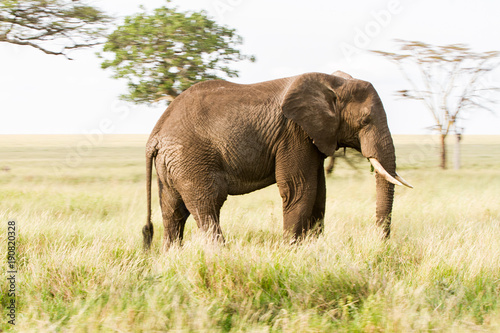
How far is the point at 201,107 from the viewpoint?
6758 millimetres

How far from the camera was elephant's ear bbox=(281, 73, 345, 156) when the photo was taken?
21.8 ft

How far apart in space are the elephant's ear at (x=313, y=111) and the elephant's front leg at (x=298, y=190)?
0.28 m

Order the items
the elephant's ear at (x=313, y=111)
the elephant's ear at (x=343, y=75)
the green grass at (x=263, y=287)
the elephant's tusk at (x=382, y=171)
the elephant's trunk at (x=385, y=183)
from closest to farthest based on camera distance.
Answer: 1. the green grass at (x=263, y=287)
2. the elephant's ear at (x=313, y=111)
3. the elephant's tusk at (x=382, y=171)
4. the elephant's trunk at (x=385, y=183)
5. the elephant's ear at (x=343, y=75)

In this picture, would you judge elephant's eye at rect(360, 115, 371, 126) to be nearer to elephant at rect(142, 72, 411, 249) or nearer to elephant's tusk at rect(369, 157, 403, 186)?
elephant at rect(142, 72, 411, 249)

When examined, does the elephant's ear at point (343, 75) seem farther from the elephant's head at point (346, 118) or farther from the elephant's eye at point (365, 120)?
the elephant's eye at point (365, 120)

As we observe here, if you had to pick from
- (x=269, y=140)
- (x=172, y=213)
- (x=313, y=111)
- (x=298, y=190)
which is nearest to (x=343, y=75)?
(x=313, y=111)

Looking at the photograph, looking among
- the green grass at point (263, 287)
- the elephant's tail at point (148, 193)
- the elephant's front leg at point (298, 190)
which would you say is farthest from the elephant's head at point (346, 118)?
the elephant's tail at point (148, 193)

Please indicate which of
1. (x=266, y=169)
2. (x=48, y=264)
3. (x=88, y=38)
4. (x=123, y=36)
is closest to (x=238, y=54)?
(x=123, y=36)

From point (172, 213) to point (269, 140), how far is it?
162 cm

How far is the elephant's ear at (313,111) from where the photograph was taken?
6637 millimetres

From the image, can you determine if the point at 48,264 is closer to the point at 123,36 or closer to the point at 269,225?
the point at 269,225

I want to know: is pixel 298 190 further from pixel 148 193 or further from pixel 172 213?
pixel 148 193

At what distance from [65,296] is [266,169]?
2875mm

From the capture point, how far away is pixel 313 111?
21.8ft
